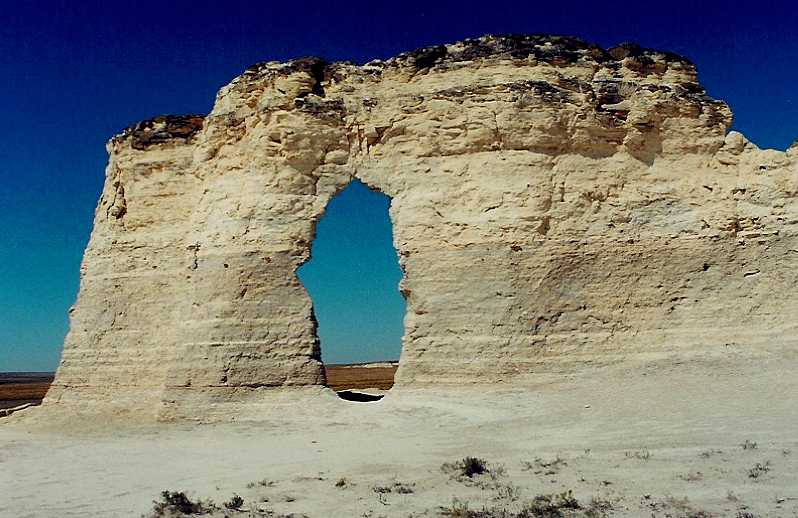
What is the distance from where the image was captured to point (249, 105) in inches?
594

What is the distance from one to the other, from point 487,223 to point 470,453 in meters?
4.27

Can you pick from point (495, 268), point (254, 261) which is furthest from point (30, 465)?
point (495, 268)

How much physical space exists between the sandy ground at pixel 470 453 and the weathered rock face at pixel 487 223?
2.08 feet

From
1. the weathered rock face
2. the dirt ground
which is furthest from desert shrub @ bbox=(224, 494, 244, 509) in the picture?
the dirt ground

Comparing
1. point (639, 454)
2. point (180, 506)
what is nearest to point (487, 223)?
point (639, 454)

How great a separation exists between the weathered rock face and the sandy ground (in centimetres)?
63

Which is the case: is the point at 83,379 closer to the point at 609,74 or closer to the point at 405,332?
the point at 405,332

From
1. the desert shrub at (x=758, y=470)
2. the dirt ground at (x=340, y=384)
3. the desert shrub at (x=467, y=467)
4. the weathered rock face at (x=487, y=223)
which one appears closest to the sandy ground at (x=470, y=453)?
the desert shrub at (x=758, y=470)

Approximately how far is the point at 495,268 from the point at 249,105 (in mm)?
5812

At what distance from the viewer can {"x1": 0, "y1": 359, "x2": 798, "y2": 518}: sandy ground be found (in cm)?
761

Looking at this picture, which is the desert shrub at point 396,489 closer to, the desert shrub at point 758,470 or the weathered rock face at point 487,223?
the desert shrub at point 758,470

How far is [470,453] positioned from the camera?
386 inches

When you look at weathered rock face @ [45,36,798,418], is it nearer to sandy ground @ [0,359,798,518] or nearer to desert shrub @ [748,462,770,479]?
sandy ground @ [0,359,798,518]

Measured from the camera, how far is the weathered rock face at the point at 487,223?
1247 cm
